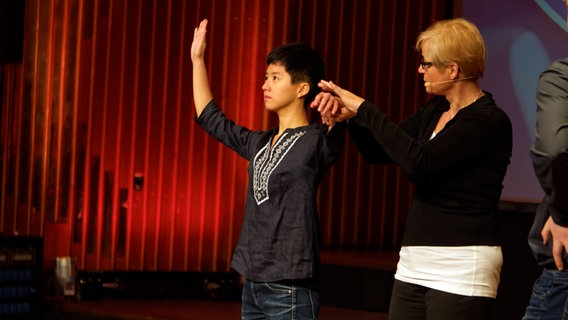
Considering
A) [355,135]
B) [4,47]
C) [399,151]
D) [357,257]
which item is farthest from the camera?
[4,47]

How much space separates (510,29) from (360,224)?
135cm

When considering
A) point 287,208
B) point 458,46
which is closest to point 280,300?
point 287,208

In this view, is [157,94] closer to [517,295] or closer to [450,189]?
[517,295]

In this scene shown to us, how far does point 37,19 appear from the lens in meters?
4.62

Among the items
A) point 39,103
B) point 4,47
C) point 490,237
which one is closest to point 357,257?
point 39,103

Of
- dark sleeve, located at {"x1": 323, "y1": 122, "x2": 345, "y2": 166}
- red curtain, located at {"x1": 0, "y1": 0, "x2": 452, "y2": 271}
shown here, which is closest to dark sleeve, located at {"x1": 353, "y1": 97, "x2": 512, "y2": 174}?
dark sleeve, located at {"x1": 323, "y1": 122, "x2": 345, "y2": 166}

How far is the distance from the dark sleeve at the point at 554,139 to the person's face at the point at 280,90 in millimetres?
893

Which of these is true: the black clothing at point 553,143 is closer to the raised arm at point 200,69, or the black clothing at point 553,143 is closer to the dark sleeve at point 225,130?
the dark sleeve at point 225,130

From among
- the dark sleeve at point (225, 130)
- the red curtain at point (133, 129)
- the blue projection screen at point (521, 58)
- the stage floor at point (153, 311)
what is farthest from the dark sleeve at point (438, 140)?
the red curtain at point (133, 129)

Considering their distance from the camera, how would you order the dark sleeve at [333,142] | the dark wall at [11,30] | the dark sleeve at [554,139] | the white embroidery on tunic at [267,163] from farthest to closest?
the dark wall at [11,30]
the white embroidery on tunic at [267,163]
the dark sleeve at [333,142]
the dark sleeve at [554,139]

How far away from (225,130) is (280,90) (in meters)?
0.21

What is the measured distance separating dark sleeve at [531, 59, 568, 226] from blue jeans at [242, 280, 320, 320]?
2.78 feet

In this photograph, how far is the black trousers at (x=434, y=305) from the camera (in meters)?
2.08

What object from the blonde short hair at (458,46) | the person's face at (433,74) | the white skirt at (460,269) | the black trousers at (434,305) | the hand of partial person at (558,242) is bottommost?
the black trousers at (434,305)
